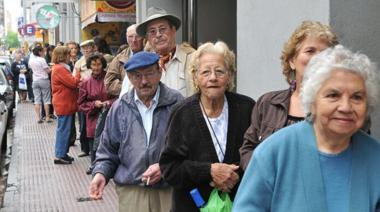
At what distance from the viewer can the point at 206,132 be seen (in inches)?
130

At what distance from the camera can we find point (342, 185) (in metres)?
2.25

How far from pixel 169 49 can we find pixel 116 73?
2518 millimetres

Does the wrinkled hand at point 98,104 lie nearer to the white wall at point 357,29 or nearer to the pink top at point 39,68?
the white wall at point 357,29

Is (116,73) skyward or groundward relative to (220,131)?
skyward

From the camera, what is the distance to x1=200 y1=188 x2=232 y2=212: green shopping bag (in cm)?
325

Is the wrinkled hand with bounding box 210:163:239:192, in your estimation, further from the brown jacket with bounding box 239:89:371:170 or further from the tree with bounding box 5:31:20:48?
the tree with bounding box 5:31:20:48

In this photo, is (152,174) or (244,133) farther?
(152,174)

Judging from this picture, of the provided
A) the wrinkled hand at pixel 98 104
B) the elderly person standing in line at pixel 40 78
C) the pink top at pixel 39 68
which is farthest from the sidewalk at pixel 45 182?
the pink top at pixel 39 68

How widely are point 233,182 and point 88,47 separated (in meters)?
6.65

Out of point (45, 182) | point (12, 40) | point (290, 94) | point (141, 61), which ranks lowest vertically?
point (45, 182)

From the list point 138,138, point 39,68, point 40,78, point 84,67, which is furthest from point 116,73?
point 40,78

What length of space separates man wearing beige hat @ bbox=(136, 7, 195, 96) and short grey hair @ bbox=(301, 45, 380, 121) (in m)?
2.13

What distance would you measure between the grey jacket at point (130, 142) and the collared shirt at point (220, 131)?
590 millimetres

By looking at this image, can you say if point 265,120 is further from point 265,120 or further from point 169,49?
point 169,49
